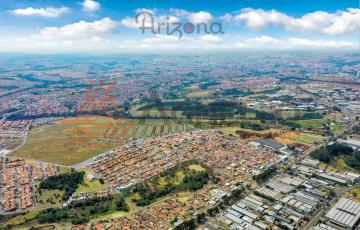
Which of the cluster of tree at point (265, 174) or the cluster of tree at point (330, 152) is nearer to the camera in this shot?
the cluster of tree at point (265, 174)

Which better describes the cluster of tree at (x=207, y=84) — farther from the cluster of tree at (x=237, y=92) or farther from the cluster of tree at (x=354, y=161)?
the cluster of tree at (x=354, y=161)

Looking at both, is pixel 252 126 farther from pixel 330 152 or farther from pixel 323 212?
pixel 323 212

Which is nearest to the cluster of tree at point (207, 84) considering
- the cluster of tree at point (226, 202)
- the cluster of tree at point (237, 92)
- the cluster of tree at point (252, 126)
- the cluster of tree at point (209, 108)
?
the cluster of tree at point (237, 92)

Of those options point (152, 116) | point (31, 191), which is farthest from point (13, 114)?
point (31, 191)

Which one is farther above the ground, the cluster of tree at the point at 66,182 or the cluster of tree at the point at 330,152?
the cluster of tree at the point at 330,152

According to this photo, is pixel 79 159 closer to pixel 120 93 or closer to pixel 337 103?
pixel 120 93

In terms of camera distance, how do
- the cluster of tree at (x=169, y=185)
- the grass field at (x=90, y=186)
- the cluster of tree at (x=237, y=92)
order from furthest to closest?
1. the cluster of tree at (x=237, y=92)
2. the grass field at (x=90, y=186)
3. the cluster of tree at (x=169, y=185)

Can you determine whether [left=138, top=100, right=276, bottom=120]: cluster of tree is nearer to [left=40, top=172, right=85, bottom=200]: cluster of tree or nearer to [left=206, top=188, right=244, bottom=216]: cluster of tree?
[left=206, top=188, right=244, bottom=216]: cluster of tree
